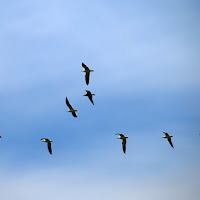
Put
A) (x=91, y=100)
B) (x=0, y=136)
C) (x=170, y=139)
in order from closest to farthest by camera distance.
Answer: (x=0, y=136)
(x=91, y=100)
(x=170, y=139)

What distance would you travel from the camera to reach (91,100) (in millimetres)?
70625

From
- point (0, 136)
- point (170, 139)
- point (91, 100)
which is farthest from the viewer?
point (170, 139)

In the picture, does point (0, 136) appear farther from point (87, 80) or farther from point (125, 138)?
point (125, 138)

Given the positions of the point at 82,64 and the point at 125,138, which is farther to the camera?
the point at 125,138

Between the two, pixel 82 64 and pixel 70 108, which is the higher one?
pixel 82 64

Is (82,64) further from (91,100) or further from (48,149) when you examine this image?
Result: (48,149)

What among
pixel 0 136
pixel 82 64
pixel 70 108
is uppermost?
pixel 82 64

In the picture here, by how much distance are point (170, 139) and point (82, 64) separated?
71.3ft

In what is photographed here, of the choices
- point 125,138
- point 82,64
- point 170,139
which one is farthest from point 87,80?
point 170,139

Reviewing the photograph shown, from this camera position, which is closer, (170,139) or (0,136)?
(0,136)

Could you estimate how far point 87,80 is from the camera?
225 feet

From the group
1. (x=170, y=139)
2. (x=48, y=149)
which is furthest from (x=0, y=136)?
(x=170, y=139)

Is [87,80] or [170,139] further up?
[87,80]

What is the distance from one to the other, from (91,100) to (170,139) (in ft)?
55.1
